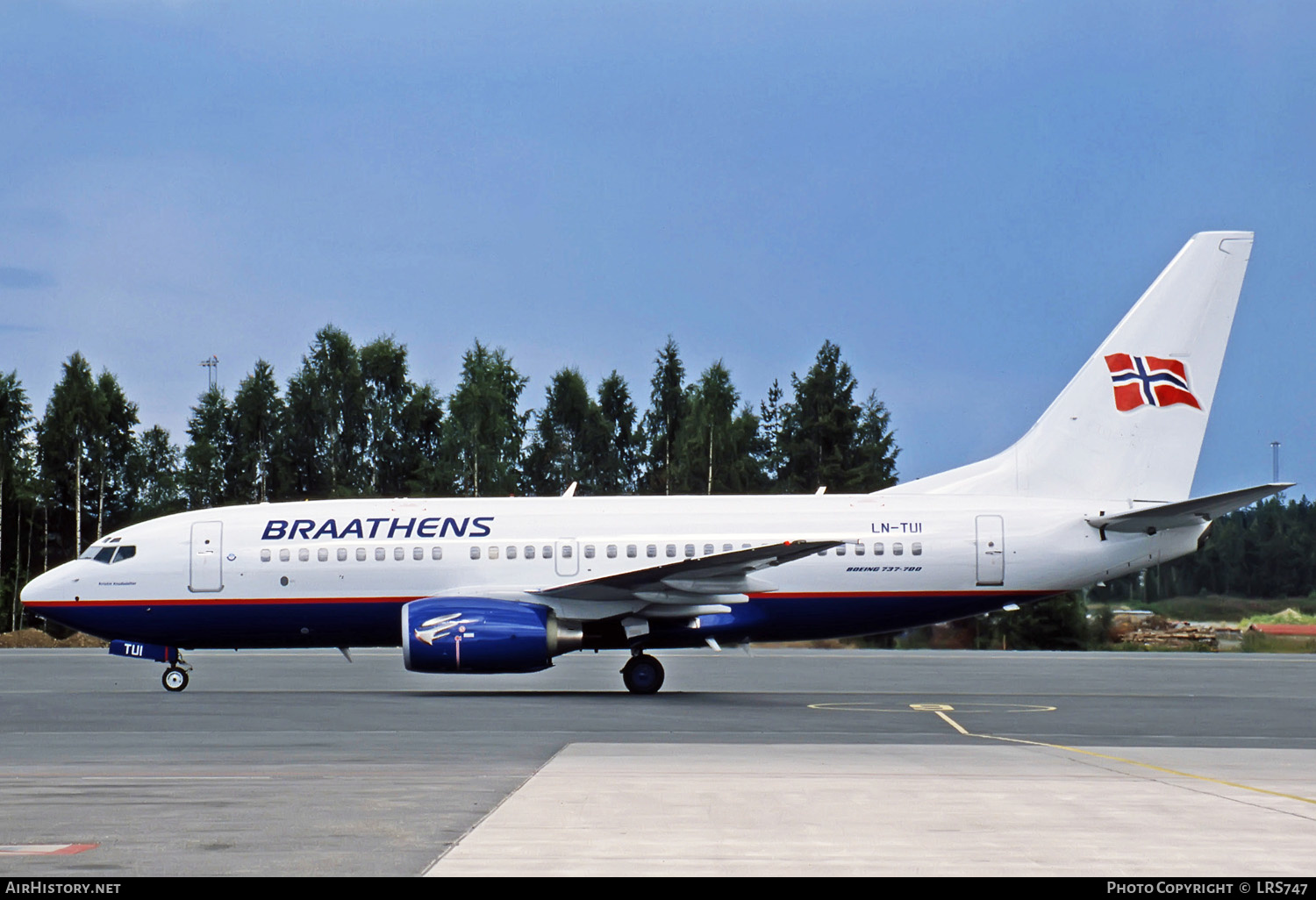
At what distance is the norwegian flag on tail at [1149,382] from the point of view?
27.2 metres

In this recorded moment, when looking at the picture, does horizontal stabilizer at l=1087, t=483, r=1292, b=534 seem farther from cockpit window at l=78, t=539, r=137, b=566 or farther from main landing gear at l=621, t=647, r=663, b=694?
cockpit window at l=78, t=539, r=137, b=566

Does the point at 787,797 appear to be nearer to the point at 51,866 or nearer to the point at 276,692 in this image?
the point at 51,866

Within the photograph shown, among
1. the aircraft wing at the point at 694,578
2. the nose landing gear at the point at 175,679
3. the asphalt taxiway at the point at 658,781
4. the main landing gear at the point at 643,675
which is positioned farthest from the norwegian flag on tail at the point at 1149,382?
the nose landing gear at the point at 175,679

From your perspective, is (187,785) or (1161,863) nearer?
(1161,863)

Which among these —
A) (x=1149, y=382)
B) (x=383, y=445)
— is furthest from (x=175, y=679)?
(x=383, y=445)

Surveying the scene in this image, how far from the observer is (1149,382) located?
2731 centimetres

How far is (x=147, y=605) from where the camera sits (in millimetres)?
25938

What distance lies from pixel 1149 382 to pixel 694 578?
1043cm

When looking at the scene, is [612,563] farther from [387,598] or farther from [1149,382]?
[1149,382]

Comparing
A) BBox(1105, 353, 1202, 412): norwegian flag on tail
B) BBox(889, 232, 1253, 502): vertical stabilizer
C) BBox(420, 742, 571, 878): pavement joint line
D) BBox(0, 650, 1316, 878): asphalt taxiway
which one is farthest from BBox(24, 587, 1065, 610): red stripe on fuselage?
BBox(420, 742, 571, 878): pavement joint line

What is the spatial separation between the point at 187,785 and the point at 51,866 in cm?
401

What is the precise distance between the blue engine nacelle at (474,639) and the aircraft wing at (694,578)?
123cm

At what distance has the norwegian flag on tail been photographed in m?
27.2

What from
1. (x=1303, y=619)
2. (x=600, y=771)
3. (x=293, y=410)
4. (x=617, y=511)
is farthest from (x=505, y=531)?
(x=293, y=410)
